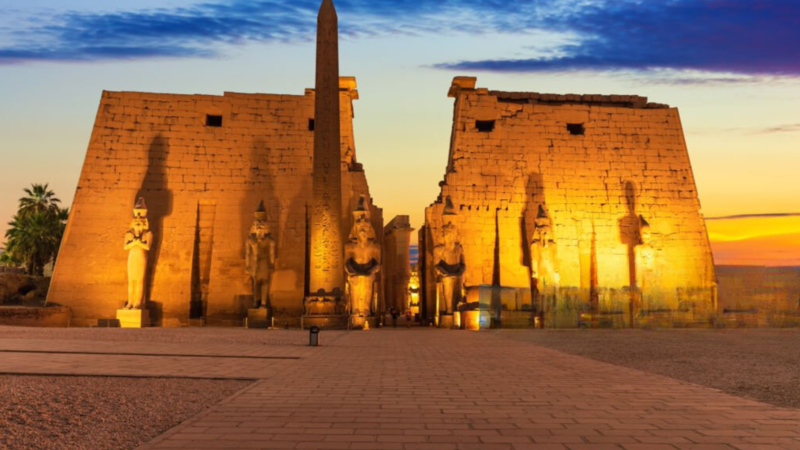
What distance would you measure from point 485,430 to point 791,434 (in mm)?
1742

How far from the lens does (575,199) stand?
2088 cm

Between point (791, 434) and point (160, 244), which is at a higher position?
point (160, 244)

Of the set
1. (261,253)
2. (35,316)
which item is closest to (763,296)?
(261,253)

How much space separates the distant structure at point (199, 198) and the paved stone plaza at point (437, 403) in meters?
9.86

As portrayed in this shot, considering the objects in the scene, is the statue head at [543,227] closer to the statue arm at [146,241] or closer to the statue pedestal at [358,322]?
the statue pedestal at [358,322]

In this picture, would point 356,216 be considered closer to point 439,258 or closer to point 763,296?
point 439,258

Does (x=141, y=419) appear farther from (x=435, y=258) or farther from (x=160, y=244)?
(x=160, y=244)

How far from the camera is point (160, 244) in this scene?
19.3 metres

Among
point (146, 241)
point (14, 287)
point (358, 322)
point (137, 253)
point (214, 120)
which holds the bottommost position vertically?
point (358, 322)

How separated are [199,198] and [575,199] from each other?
11.3 m

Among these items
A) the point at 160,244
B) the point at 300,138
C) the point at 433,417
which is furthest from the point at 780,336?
the point at 160,244

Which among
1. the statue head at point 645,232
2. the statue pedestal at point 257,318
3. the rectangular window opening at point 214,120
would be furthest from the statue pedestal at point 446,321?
the rectangular window opening at point 214,120

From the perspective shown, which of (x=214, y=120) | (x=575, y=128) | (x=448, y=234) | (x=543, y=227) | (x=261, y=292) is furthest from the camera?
(x=575, y=128)

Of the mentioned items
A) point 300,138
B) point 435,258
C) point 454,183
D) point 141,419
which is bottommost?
point 141,419
